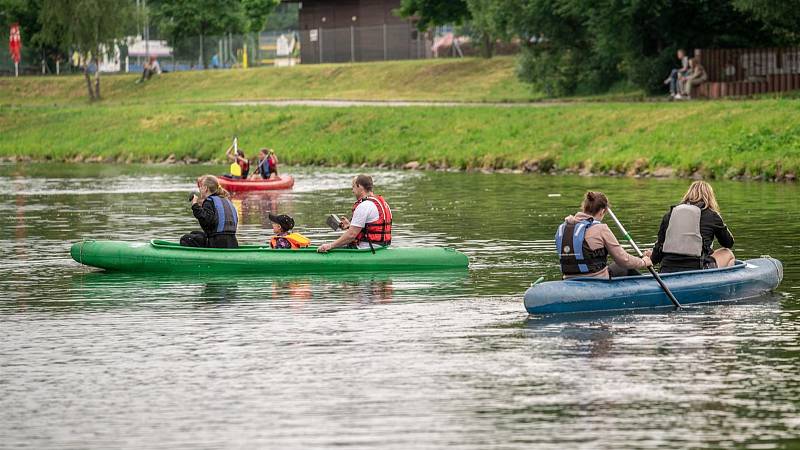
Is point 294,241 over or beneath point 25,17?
beneath

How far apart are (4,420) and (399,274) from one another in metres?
9.73

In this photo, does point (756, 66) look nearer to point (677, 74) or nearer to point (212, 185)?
point (677, 74)

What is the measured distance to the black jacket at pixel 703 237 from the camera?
1859 cm

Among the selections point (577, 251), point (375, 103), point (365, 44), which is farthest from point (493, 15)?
point (577, 251)

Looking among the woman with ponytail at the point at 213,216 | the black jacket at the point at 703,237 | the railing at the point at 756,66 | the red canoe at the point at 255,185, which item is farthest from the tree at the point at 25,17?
the black jacket at the point at 703,237

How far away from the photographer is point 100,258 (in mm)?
22844

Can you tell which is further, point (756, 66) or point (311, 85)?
point (311, 85)

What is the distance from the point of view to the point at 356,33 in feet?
282

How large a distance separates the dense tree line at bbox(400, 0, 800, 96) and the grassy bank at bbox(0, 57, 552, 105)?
2.05 metres

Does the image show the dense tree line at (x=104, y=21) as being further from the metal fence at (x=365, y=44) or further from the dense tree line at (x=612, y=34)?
the dense tree line at (x=612, y=34)

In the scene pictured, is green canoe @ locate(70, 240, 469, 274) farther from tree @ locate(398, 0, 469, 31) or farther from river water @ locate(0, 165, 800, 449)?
tree @ locate(398, 0, 469, 31)

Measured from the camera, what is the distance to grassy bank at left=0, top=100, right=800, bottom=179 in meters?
42.7

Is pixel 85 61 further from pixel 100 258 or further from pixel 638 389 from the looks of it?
pixel 638 389

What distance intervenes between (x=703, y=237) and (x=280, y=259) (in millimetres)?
6205
